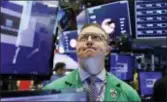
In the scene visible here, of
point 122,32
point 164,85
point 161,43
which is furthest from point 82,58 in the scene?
point 161,43

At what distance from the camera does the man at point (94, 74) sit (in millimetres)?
1563

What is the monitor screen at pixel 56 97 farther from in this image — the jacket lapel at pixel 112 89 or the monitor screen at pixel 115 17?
the monitor screen at pixel 115 17

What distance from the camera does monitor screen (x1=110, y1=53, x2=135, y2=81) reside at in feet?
16.5

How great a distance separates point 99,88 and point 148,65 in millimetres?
4631

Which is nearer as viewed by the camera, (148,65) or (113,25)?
(113,25)

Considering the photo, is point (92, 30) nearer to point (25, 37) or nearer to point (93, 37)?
point (93, 37)

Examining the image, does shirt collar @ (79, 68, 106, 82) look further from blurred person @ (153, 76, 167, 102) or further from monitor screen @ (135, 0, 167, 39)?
monitor screen @ (135, 0, 167, 39)

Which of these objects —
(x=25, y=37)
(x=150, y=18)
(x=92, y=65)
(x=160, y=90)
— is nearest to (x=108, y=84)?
(x=92, y=65)

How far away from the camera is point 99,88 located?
1.64 meters

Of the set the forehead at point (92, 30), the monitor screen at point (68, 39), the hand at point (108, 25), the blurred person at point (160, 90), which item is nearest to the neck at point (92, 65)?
the forehead at point (92, 30)

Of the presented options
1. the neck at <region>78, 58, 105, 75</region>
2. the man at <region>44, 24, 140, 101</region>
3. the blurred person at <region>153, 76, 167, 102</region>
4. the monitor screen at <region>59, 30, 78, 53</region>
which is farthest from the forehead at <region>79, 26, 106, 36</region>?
the monitor screen at <region>59, 30, 78, 53</region>

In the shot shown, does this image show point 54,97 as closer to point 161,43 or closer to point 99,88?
point 99,88

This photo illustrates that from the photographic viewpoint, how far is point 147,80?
17.9ft

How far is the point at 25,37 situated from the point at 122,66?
3758 millimetres
